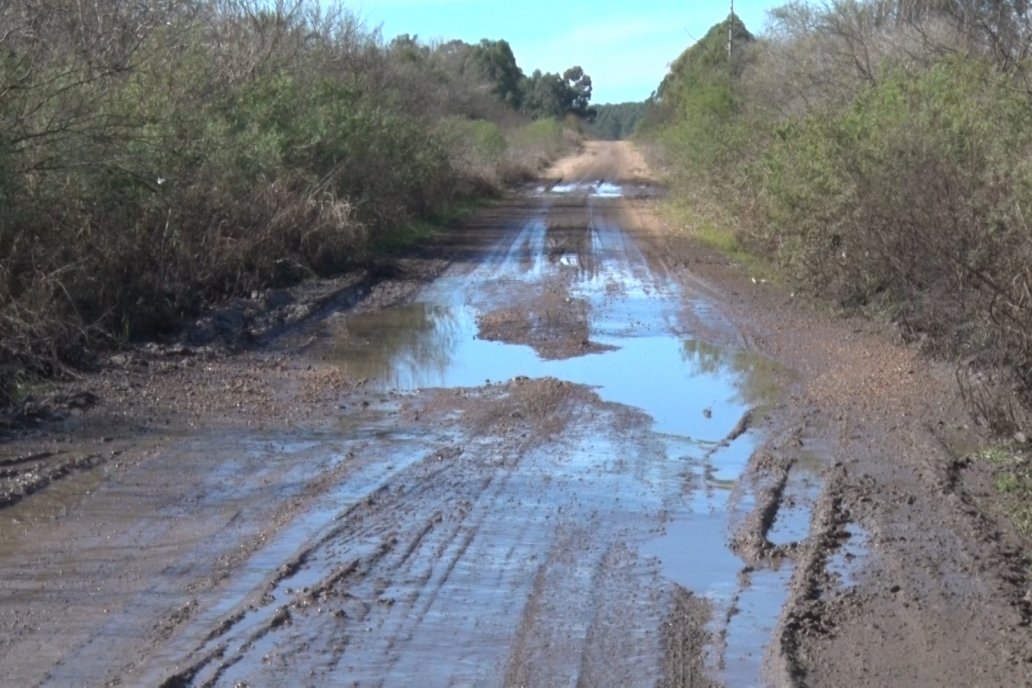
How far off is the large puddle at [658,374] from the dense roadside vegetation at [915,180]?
1884 mm

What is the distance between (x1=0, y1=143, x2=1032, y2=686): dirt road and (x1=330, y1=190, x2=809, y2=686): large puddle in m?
0.04

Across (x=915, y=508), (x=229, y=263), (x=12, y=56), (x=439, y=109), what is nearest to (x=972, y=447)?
(x=915, y=508)

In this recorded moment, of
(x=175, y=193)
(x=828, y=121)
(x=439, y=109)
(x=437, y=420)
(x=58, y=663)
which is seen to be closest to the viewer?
(x=58, y=663)

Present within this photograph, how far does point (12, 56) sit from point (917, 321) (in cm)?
967

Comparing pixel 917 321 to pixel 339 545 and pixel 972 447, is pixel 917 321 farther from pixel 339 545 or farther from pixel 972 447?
pixel 339 545

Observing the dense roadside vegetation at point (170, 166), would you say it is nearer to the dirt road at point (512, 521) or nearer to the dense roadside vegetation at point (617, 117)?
the dirt road at point (512, 521)

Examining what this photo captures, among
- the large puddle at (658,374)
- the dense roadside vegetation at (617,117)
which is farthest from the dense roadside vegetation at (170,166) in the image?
the dense roadside vegetation at (617,117)

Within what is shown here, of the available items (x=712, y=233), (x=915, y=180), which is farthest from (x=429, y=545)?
(x=712, y=233)

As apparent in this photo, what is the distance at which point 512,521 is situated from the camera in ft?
27.3

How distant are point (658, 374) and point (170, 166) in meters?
6.59

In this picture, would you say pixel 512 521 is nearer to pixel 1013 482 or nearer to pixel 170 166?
pixel 1013 482

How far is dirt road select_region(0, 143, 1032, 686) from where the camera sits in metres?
6.04

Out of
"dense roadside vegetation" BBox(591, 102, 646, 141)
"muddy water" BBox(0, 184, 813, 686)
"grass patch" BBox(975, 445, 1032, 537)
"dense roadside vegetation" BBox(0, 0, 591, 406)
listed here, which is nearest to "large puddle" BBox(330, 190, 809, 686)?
"muddy water" BBox(0, 184, 813, 686)

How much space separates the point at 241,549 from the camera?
7.54 meters
